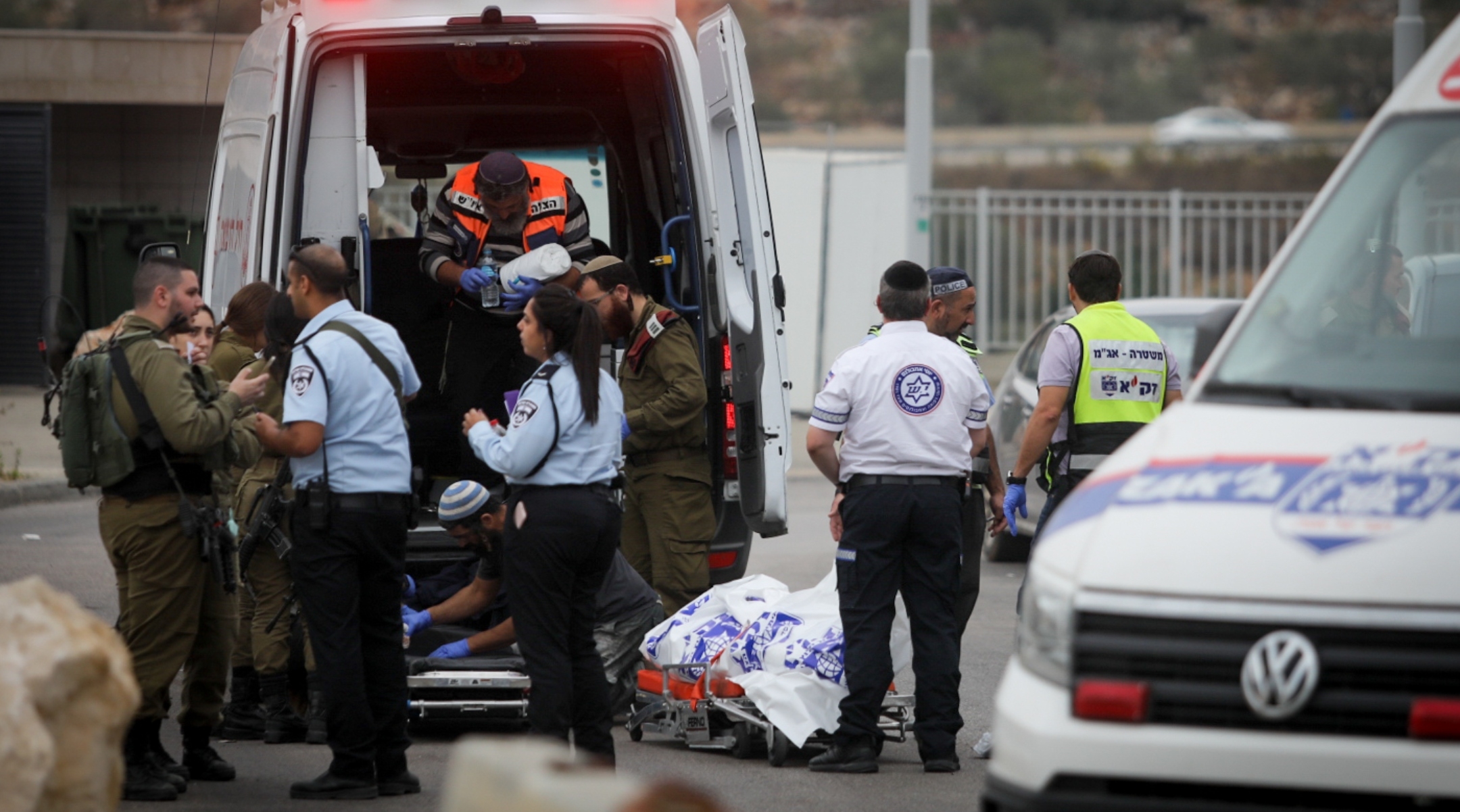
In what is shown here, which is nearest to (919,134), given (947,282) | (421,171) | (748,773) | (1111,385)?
(421,171)

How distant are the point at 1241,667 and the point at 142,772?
11.5ft

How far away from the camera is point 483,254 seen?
24.2 ft

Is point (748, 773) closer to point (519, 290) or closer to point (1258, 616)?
point (519, 290)

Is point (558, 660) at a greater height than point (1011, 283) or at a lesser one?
lesser

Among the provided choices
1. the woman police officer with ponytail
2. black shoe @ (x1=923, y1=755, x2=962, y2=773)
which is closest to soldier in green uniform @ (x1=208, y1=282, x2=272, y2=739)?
the woman police officer with ponytail

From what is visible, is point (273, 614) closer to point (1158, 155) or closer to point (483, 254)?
point (483, 254)

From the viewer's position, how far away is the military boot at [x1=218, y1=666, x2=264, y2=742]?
635cm

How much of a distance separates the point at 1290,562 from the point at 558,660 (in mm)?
2560

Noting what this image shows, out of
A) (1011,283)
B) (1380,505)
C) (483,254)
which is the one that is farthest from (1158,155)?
(1380,505)

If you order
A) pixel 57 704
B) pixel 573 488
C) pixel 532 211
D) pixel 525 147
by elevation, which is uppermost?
pixel 525 147

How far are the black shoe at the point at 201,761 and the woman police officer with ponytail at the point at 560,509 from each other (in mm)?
1109

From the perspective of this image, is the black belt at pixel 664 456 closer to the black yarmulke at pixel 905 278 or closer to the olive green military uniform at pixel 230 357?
the black yarmulke at pixel 905 278

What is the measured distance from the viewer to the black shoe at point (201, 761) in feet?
18.4

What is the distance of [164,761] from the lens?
555 cm
